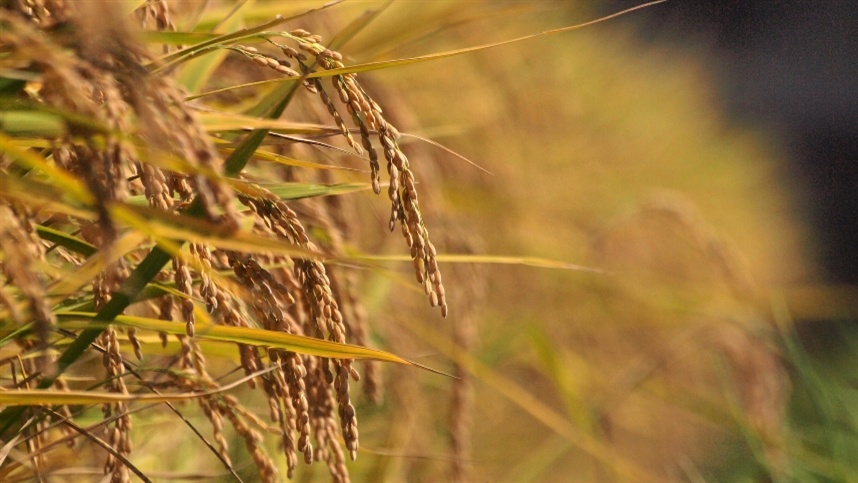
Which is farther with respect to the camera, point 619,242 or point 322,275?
point 619,242

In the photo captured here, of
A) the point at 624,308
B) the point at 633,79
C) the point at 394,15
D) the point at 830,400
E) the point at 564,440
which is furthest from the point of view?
the point at 633,79

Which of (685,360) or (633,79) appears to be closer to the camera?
(685,360)

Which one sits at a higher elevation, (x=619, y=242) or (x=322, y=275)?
(x=619, y=242)

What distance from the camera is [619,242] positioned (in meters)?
3.70

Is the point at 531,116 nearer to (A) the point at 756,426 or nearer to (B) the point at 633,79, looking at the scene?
(B) the point at 633,79

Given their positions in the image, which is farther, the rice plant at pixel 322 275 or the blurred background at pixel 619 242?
the blurred background at pixel 619 242

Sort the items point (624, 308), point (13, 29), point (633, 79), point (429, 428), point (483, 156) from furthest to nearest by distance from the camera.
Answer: point (633, 79) → point (624, 308) → point (483, 156) → point (429, 428) → point (13, 29)

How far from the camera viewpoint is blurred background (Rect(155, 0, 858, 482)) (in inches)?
57.9

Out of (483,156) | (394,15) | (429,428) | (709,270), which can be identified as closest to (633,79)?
(709,270)

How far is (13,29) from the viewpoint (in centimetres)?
56

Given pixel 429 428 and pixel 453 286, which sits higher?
pixel 453 286

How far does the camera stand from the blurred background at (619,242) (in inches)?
57.9

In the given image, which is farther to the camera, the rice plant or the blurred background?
the blurred background

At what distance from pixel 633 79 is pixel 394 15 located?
325 cm
